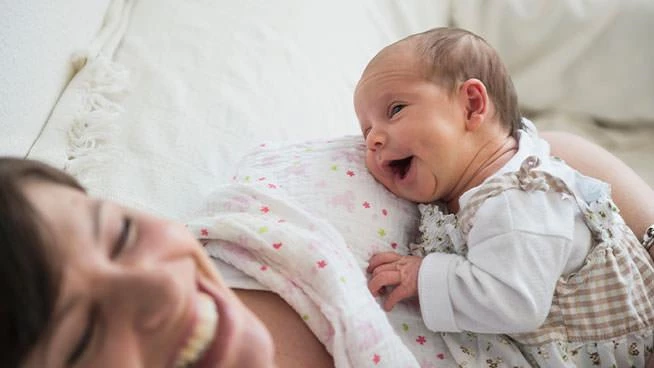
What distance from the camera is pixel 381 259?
38.2 inches

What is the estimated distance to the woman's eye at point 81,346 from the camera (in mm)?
540

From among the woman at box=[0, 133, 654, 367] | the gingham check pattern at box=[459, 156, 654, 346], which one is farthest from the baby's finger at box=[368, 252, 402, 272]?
the woman at box=[0, 133, 654, 367]

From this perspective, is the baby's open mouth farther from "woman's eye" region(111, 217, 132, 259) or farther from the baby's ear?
"woman's eye" region(111, 217, 132, 259)

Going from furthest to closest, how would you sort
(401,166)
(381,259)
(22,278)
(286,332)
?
(401,166) → (381,259) → (286,332) → (22,278)

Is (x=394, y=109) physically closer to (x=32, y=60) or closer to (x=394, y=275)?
(x=394, y=275)

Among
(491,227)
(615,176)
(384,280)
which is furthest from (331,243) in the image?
(615,176)

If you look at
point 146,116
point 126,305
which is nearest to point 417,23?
point 146,116

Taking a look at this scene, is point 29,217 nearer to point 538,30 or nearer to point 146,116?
point 146,116

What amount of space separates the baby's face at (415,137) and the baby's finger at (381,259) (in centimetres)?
12

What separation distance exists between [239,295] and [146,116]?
0.43 meters

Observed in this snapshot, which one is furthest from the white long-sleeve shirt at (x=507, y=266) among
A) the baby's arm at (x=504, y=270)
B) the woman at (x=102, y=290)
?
the woman at (x=102, y=290)

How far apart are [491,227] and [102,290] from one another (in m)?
0.54

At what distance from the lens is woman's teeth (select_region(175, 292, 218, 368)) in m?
0.60

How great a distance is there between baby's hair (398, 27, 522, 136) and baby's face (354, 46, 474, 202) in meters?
0.02
